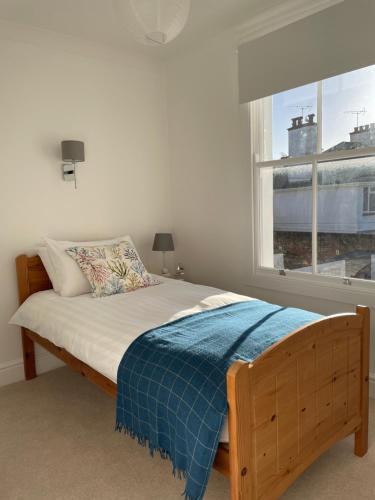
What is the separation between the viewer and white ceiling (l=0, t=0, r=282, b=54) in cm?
266

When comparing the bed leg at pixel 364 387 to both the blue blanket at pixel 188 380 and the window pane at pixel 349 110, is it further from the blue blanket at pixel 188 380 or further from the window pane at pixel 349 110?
the window pane at pixel 349 110

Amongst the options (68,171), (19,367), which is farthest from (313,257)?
(19,367)

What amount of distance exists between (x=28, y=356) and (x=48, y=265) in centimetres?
72

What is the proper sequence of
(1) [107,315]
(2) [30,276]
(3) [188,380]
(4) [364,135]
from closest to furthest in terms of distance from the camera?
(3) [188,380]
(1) [107,315]
(4) [364,135]
(2) [30,276]

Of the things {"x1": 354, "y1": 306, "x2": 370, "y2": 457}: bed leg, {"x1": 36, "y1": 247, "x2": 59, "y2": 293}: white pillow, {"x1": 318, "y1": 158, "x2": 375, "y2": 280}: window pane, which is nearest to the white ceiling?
{"x1": 318, "y1": 158, "x2": 375, "y2": 280}: window pane

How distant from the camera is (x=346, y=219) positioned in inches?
104

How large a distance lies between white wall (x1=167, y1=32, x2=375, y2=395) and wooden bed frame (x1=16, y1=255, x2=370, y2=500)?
0.94 meters

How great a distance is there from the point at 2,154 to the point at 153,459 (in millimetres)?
2268

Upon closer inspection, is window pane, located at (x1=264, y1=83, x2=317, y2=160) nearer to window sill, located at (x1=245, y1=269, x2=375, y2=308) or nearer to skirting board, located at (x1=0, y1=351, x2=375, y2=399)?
window sill, located at (x1=245, y1=269, x2=375, y2=308)

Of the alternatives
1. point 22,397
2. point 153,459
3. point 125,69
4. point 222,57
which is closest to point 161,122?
point 125,69

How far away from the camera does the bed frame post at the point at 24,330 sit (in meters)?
2.93

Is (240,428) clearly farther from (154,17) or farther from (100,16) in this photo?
(100,16)

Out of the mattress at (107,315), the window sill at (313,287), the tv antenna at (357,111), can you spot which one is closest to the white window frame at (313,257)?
the window sill at (313,287)

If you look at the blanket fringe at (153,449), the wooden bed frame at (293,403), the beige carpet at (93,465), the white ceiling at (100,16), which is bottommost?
the beige carpet at (93,465)
